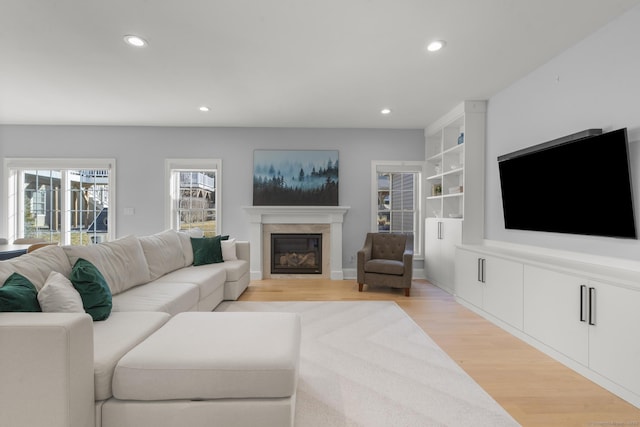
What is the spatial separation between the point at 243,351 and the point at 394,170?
4650 mm

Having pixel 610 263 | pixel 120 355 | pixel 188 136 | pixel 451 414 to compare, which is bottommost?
pixel 451 414

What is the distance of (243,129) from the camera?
5.53 meters

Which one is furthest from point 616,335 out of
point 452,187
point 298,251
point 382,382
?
point 298,251

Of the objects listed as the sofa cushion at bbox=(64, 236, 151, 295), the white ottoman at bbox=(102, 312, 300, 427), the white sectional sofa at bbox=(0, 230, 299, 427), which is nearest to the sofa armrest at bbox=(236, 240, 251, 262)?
the sofa cushion at bbox=(64, 236, 151, 295)

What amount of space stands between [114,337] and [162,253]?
6.48 ft

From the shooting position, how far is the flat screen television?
2295 millimetres

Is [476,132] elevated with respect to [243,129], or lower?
lower

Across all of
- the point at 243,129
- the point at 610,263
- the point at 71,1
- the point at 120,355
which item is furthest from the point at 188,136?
the point at 610,263

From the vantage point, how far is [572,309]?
2.37 meters

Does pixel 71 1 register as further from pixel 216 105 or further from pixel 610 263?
pixel 610 263

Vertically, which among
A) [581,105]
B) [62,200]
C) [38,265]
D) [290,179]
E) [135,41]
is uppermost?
[135,41]

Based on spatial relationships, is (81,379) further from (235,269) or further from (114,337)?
(235,269)

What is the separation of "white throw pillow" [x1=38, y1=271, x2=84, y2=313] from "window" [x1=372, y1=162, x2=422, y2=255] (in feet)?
15.0

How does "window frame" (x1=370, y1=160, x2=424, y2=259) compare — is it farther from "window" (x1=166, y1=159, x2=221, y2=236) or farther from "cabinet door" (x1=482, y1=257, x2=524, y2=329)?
"window" (x1=166, y1=159, x2=221, y2=236)
